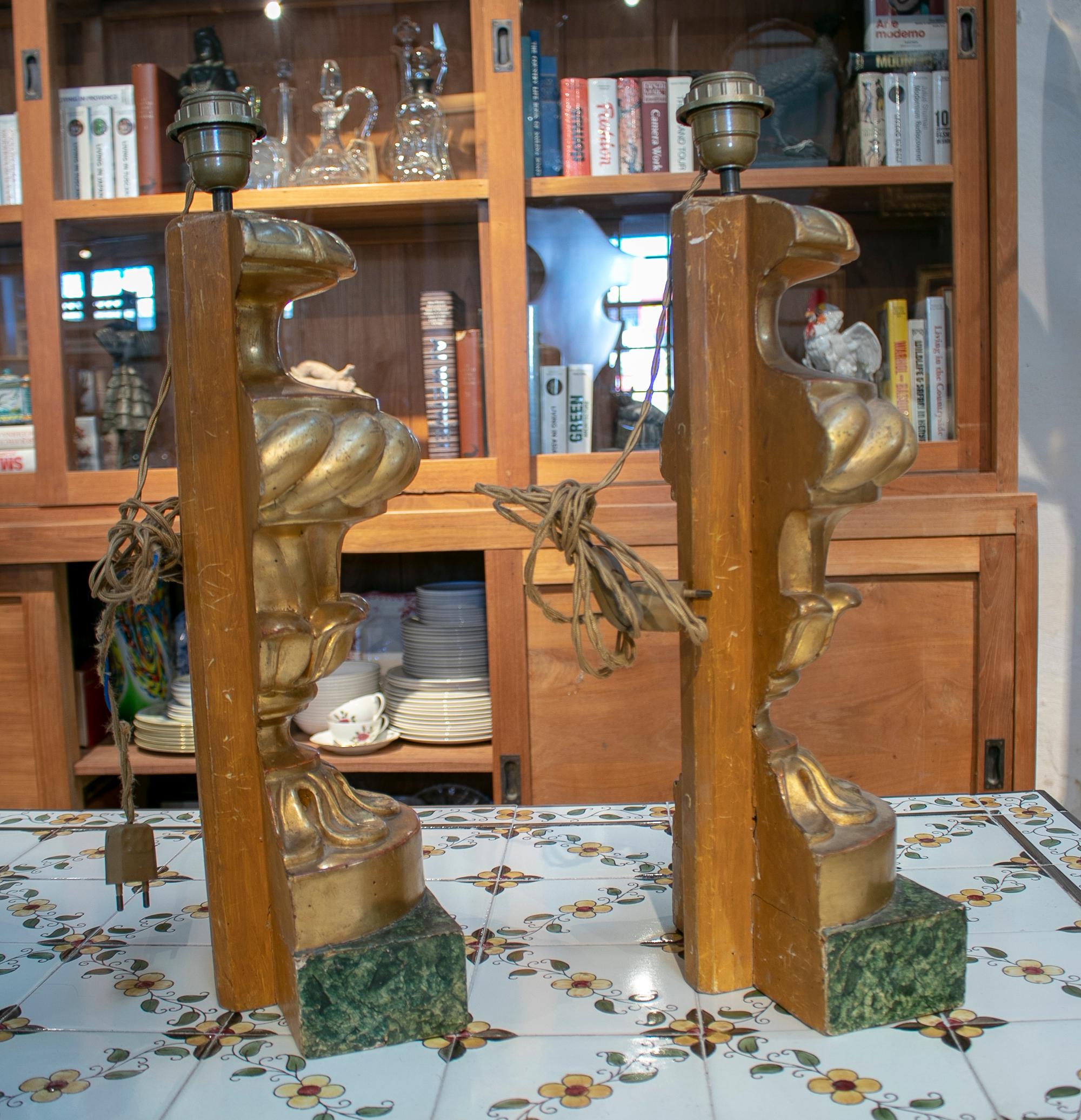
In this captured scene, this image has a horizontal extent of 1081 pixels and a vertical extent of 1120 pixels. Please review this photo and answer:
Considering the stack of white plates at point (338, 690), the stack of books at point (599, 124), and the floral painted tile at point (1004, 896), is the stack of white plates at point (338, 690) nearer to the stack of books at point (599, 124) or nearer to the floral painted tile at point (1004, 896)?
the stack of books at point (599, 124)

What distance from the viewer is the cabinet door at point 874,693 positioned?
1.68m

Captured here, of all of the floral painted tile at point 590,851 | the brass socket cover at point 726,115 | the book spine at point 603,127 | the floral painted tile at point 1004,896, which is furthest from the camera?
the book spine at point 603,127

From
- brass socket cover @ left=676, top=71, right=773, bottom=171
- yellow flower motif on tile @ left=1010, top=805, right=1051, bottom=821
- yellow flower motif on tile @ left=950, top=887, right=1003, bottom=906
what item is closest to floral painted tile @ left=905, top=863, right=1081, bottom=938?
yellow flower motif on tile @ left=950, top=887, right=1003, bottom=906

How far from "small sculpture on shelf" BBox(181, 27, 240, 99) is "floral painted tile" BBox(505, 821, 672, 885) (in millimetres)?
1450

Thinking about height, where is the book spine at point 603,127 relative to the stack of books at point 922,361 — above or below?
above

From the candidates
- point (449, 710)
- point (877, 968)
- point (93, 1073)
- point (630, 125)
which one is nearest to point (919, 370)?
point (630, 125)

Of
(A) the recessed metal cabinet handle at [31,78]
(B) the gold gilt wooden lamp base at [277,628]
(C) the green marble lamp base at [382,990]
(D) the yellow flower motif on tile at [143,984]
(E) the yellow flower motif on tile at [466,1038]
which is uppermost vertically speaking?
(A) the recessed metal cabinet handle at [31,78]

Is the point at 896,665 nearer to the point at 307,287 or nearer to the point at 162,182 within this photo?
the point at 307,287

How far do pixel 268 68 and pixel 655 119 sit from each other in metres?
0.68

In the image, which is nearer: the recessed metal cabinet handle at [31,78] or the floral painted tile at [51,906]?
the floral painted tile at [51,906]

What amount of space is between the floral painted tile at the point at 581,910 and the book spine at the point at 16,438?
135cm

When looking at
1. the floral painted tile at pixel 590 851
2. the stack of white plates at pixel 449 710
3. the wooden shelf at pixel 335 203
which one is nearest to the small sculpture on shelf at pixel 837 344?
the wooden shelf at pixel 335 203

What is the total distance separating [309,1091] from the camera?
0.62 m

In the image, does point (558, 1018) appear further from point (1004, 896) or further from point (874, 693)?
point (874, 693)
